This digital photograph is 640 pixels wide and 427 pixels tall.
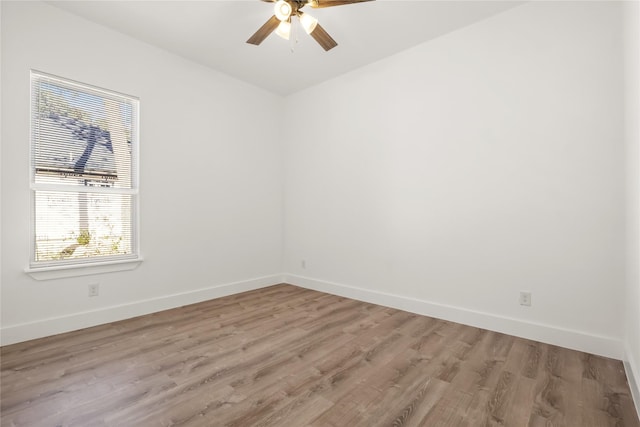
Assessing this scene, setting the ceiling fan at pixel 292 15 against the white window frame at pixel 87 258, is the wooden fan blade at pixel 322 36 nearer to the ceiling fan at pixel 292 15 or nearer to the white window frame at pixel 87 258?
the ceiling fan at pixel 292 15

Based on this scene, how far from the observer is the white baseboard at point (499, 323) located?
2312 mm

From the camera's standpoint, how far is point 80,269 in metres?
2.84

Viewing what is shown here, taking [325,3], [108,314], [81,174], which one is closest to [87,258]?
[108,314]

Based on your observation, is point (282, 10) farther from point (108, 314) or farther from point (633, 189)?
point (108, 314)

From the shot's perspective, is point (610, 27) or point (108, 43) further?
point (108, 43)

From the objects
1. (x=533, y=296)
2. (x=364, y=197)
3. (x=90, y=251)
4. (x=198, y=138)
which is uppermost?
(x=198, y=138)

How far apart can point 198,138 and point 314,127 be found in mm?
1570

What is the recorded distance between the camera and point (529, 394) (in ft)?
5.95

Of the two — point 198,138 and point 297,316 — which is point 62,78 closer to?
point 198,138

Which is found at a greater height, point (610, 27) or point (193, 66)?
point (193, 66)

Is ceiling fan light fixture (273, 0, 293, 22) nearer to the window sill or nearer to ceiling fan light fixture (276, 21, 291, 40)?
ceiling fan light fixture (276, 21, 291, 40)

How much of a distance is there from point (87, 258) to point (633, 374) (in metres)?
4.30

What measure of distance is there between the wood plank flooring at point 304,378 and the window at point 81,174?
2.60 feet

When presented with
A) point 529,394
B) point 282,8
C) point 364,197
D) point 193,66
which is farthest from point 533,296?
point 193,66
